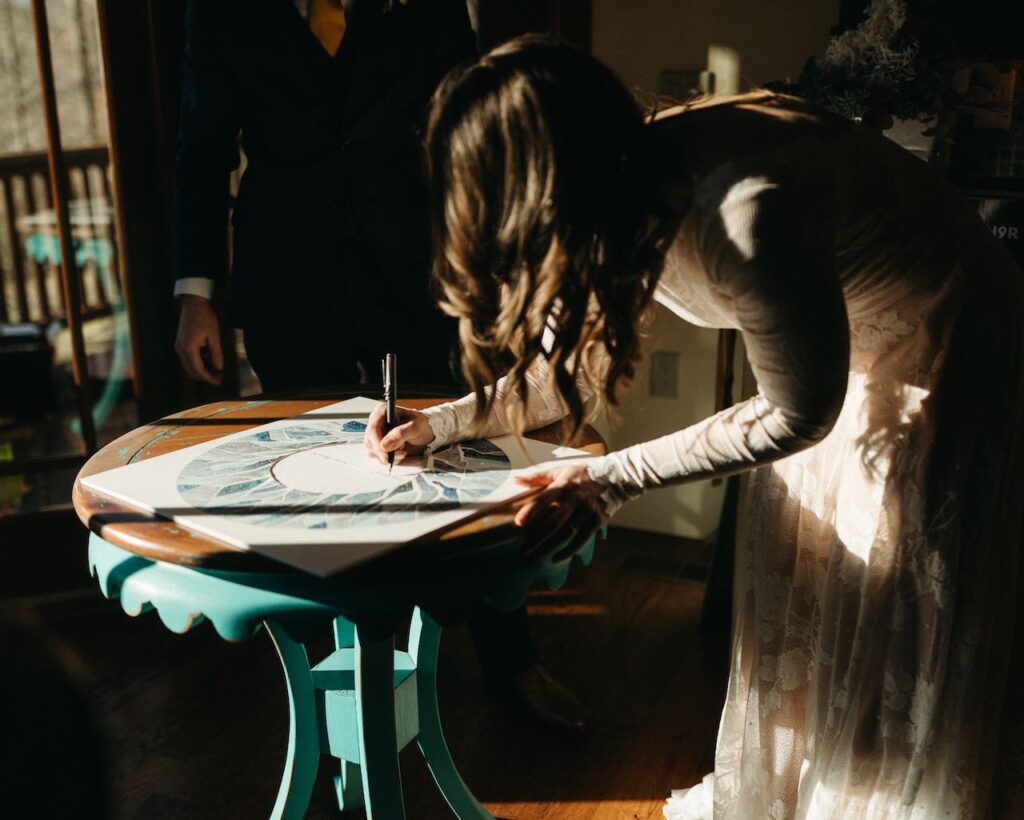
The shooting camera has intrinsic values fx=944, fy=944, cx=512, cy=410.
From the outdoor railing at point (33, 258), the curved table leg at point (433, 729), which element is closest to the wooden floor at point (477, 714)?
the curved table leg at point (433, 729)

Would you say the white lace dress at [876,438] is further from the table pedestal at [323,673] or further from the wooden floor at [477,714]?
the wooden floor at [477,714]

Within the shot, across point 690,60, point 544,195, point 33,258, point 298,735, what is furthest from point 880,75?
point 33,258

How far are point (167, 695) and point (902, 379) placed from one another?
1.58 m

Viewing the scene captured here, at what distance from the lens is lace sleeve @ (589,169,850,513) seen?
36.4 inches

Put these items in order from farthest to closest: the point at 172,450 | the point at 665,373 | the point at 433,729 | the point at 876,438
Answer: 1. the point at 665,373
2. the point at 433,729
3. the point at 172,450
4. the point at 876,438

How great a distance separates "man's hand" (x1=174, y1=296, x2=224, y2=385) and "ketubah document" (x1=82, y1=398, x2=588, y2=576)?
0.48 meters

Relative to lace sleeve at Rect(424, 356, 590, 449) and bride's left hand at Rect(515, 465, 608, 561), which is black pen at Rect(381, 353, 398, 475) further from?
bride's left hand at Rect(515, 465, 608, 561)

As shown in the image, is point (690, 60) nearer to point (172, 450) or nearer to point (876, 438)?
point (876, 438)

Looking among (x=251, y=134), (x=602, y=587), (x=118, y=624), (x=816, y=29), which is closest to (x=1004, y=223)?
(x=816, y=29)

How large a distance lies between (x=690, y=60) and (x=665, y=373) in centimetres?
83

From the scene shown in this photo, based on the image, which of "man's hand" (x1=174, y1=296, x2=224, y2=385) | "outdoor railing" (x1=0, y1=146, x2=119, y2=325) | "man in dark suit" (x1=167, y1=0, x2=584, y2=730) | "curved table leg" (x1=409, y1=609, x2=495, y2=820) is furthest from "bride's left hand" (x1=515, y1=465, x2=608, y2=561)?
"outdoor railing" (x1=0, y1=146, x2=119, y2=325)

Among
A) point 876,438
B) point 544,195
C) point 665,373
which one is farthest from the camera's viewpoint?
point 665,373

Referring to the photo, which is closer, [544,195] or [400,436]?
[544,195]

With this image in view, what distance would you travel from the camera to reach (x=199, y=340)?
1.80 m
